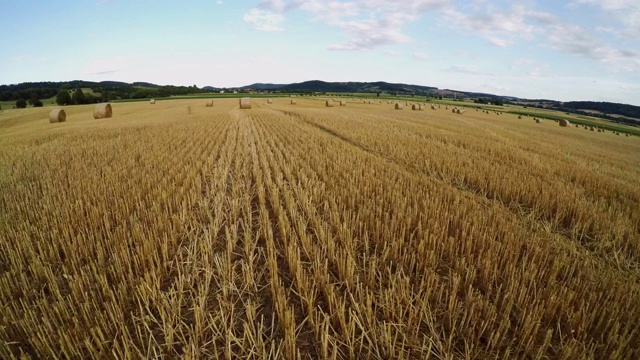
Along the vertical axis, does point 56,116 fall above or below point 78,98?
below

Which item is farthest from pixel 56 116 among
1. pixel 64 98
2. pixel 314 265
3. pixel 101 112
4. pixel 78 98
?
pixel 64 98

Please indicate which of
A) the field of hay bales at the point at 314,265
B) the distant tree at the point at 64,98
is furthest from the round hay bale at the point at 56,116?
the distant tree at the point at 64,98

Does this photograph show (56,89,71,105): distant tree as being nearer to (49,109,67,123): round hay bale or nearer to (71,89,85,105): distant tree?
(71,89,85,105): distant tree

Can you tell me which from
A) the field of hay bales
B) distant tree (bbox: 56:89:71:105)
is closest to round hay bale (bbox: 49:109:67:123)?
the field of hay bales

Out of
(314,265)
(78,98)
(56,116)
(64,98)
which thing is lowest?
(314,265)

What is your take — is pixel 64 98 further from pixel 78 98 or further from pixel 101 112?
pixel 101 112

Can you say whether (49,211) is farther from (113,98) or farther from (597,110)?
(597,110)

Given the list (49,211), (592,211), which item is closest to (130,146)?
(49,211)

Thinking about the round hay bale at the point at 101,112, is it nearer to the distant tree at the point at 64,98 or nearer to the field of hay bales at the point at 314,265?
the field of hay bales at the point at 314,265
